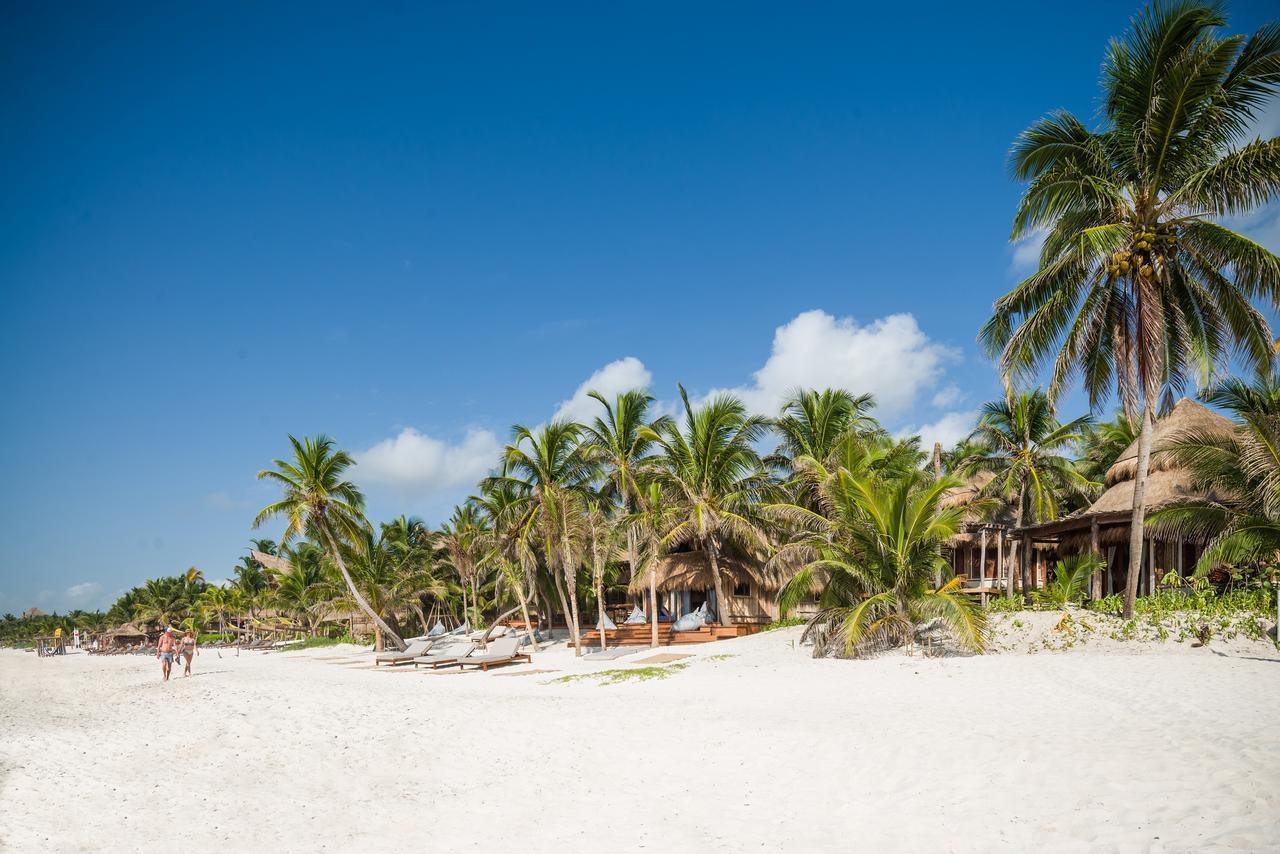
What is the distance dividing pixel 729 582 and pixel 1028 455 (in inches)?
467

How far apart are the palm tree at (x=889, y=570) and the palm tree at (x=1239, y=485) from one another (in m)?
4.84

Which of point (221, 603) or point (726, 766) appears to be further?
point (221, 603)

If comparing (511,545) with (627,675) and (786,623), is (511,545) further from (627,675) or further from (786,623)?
(627,675)

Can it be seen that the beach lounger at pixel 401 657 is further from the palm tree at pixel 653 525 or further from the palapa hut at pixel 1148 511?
the palapa hut at pixel 1148 511

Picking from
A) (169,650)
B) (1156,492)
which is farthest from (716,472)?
(169,650)

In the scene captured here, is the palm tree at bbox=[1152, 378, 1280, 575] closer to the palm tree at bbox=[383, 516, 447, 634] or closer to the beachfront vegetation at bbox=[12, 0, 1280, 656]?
the beachfront vegetation at bbox=[12, 0, 1280, 656]

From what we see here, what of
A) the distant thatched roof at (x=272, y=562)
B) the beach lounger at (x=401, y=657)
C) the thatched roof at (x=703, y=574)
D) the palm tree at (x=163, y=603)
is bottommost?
the palm tree at (x=163, y=603)

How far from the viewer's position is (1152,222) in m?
14.4

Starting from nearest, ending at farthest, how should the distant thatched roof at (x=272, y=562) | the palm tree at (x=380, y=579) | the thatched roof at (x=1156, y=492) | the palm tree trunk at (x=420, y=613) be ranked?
the thatched roof at (x=1156, y=492) → the palm tree at (x=380, y=579) → the palm tree trunk at (x=420, y=613) → the distant thatched roof at (x=272, y=562)

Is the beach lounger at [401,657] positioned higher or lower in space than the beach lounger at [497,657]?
lower

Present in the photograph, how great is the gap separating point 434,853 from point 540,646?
20753mm

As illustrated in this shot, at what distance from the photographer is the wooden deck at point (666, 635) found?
76.3 feet

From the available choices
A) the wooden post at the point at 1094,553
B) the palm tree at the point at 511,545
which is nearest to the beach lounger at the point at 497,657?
the palm tree at the point at 511,545

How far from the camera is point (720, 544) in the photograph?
1014 inches
